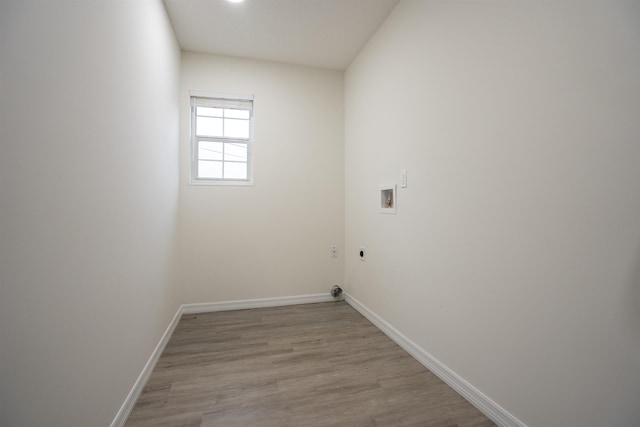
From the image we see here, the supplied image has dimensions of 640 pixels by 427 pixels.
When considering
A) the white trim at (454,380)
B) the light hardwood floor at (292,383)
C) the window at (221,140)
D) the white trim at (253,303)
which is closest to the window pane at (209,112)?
the window at (221,140)

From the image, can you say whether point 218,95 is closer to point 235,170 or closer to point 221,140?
point 221,140

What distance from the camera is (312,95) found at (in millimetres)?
3221

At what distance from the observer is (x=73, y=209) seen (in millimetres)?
990

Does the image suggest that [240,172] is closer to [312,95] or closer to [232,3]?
[312,95]

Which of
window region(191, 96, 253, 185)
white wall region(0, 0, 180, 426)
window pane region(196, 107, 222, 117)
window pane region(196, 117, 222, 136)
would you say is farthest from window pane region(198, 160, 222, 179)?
→ white wall region(0, 0, 180, 426)

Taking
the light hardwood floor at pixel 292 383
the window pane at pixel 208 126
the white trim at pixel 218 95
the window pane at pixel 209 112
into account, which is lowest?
the light hardwood floor at pixel 292 383

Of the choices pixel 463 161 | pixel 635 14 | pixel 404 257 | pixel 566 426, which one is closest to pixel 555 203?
pixel 463 161

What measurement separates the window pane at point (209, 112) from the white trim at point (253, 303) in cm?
211

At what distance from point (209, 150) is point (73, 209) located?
216 centimetres

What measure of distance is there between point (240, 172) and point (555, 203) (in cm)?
277

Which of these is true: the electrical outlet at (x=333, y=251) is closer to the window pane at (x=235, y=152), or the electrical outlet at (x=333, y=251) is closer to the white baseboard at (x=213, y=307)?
the white baseboard at (x=213, y=307)

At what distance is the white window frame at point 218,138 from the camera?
290 cm

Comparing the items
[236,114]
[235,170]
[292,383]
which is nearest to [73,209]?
[292,383]

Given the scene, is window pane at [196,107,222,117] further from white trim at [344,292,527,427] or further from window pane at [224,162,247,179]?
white trim at [344,292,527,427]
